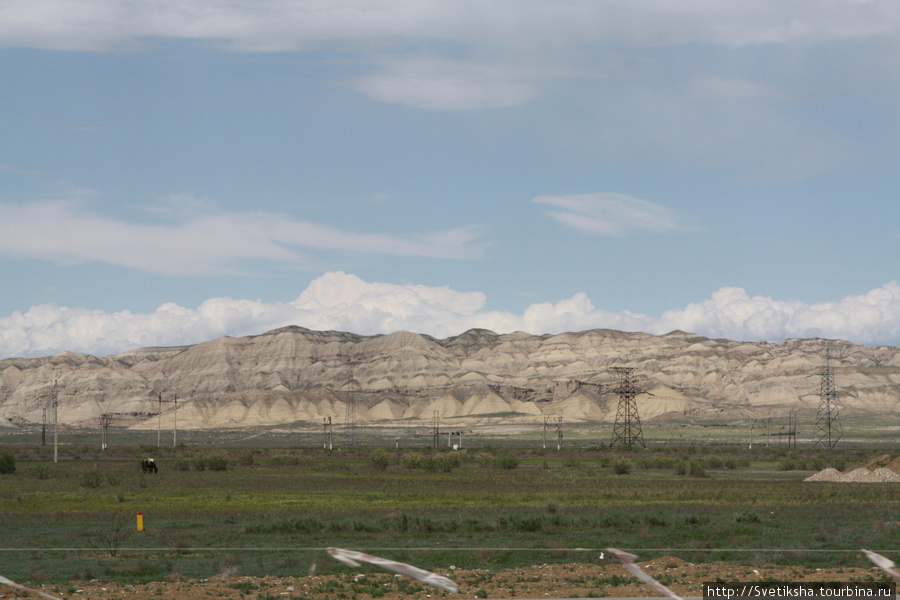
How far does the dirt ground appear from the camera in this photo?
1903cm

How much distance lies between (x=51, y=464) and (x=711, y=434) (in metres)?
110

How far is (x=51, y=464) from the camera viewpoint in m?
77.3

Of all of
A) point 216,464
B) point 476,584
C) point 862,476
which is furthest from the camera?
point 216,464

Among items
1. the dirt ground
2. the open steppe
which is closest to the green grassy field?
the open steppe

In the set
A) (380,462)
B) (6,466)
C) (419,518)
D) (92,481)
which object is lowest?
(380,462)

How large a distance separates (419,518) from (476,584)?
13.4 metres

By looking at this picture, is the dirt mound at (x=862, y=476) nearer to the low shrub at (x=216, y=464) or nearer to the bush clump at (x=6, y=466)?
the low shrub at (x=216, y=464)

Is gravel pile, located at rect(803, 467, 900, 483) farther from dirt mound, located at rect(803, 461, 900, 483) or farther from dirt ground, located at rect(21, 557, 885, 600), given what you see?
dirt ground, located at rect(21, 557, 885, 600)

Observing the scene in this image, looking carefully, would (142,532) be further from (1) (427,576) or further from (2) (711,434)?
(2) (711,434)

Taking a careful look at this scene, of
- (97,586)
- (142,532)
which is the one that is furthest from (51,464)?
(97,586)

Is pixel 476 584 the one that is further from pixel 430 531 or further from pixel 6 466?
pixel 6 466

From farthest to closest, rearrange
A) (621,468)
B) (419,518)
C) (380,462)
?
(380,462) → (621,468) → (419,518)

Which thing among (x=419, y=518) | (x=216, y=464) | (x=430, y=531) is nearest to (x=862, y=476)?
(x=419, y=518)

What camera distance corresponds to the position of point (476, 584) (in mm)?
20156
